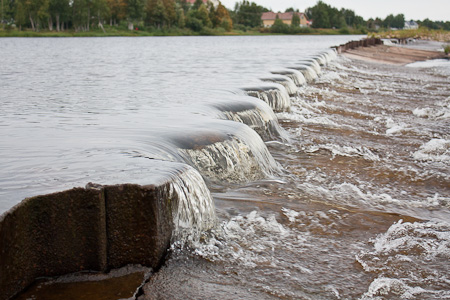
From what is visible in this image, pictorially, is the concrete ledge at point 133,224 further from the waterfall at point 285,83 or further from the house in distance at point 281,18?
the house in distance at point 281,18

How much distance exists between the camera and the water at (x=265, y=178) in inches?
149

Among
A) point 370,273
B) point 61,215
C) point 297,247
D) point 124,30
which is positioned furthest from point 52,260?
point 124,30

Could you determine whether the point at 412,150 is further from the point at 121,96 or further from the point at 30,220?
the point at 30,220

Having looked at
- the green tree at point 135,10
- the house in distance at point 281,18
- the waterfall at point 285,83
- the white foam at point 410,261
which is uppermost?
the house in distance at point 281,18

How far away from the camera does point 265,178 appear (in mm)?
6352

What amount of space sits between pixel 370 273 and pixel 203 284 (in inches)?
48.3

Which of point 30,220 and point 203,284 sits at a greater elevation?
point 30,220

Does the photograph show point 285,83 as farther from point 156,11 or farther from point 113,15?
point 113,15

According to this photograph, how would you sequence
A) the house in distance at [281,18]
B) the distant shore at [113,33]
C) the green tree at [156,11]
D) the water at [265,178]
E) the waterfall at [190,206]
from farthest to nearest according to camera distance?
the house in distance at [281,18] < the green tree at [156,11] < the distant shore at [113,33] < the waterfall at [190,206] < the water at [265,178]

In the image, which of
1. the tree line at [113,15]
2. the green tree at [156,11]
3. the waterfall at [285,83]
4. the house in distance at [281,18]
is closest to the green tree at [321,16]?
the house in distance at [281,18]

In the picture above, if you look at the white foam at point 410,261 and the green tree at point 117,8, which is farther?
the green tree at point 117,8

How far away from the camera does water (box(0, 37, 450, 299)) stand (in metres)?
3.79

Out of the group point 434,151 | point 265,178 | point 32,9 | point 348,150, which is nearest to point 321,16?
point 32,9

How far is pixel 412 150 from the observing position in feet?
27.2
